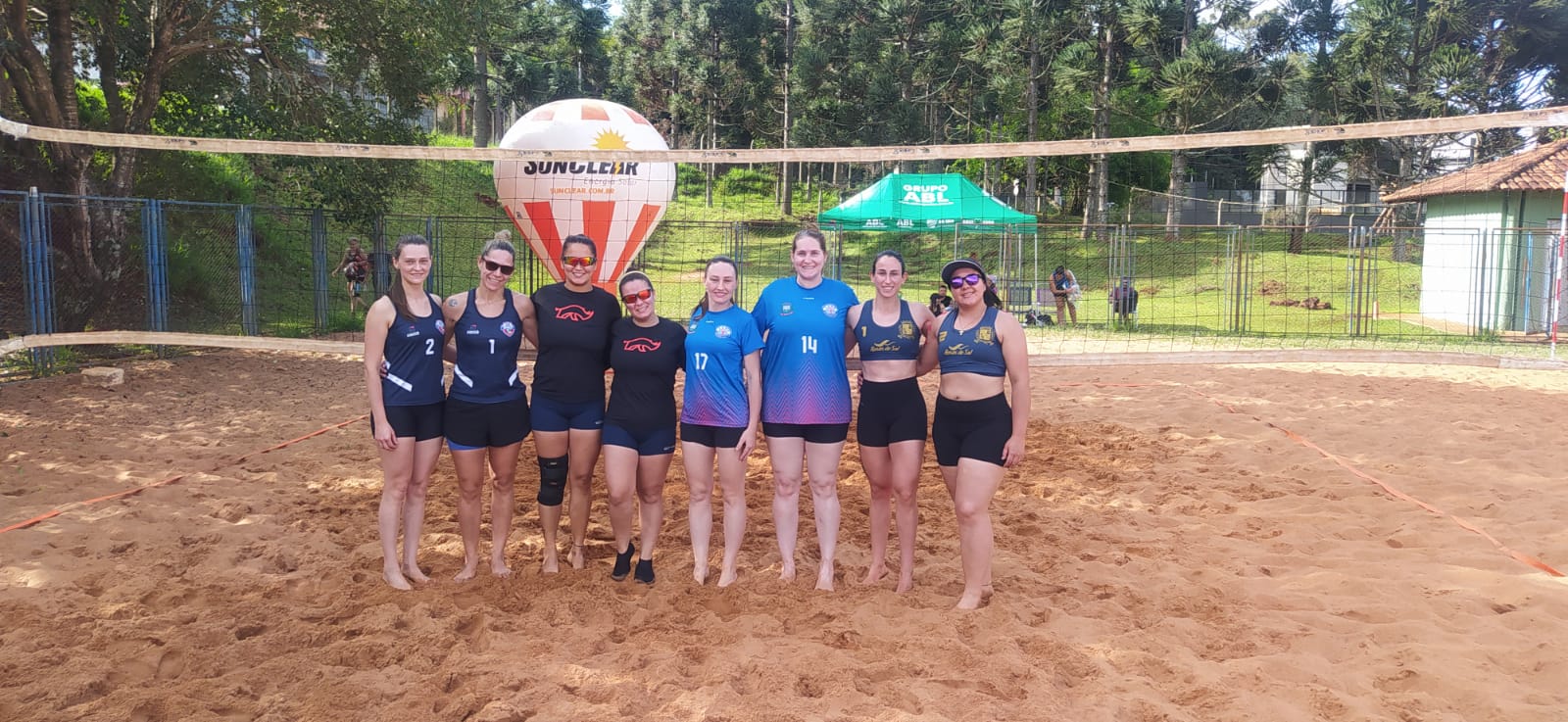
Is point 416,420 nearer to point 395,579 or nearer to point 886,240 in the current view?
point 395,579

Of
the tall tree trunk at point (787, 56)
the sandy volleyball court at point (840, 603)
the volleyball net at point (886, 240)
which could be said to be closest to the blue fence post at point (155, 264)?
the volleyball net at point (886, 240)

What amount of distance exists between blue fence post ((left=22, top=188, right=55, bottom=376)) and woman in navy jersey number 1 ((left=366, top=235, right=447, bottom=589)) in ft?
22.2

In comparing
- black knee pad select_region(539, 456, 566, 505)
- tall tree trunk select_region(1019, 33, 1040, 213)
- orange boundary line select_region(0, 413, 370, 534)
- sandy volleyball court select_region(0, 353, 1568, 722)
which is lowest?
sandy volleyball court select_region(0, 353, 1568, 722)

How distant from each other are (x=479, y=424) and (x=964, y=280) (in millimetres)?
1872

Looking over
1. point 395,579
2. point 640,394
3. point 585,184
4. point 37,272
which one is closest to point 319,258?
point 37,272

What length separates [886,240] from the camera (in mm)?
23609

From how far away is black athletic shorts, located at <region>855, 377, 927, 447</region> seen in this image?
3723 mm

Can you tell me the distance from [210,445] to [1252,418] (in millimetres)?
7192

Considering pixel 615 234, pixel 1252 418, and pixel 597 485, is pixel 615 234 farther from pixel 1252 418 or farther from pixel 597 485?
pixel 1252 418

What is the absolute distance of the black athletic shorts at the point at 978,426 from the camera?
140 inches

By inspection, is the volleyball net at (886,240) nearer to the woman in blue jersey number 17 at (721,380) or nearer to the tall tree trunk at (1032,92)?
the tall tree trunk at (1032,92)

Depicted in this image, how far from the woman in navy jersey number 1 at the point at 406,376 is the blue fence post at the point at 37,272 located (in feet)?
22.2

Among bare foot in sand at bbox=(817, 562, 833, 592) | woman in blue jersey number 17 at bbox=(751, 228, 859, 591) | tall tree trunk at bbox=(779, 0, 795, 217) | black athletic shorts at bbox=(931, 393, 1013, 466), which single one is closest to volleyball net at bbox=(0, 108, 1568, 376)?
tall tree trunk at bbox=(779, 0, 795, 217)

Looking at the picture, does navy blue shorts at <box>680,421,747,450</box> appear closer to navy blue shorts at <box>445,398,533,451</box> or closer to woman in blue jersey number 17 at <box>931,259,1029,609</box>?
navy blue shorts at <box>445,398,533,451</box>
